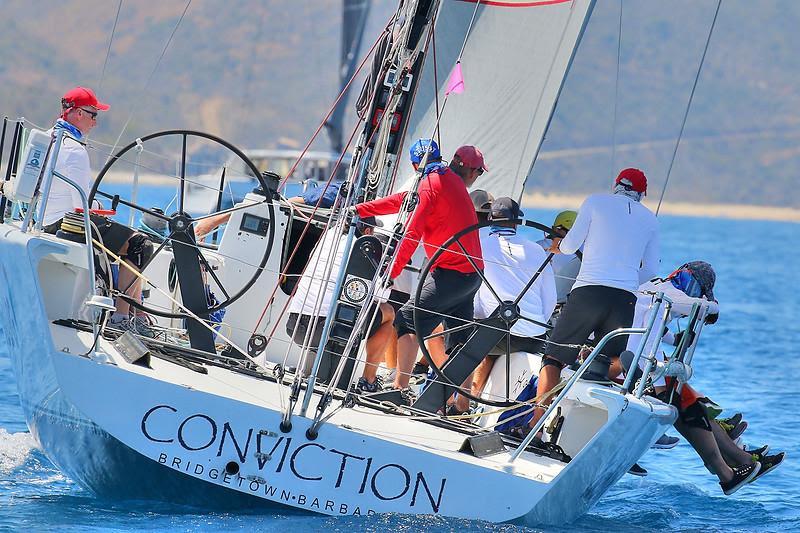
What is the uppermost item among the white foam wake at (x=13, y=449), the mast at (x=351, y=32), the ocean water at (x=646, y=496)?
the mast at (x=351, y=32)

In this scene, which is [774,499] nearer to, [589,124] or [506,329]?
[506,329]

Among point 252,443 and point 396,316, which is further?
point 396,316

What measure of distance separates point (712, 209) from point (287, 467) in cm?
8857

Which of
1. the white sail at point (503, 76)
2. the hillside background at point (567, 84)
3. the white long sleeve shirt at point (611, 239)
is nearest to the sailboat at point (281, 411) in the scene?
the white long sleeve shirt at point (611, 239)

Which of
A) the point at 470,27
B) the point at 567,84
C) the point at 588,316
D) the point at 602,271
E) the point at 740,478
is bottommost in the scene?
the point at 740,478

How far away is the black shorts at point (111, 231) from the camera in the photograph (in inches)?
238

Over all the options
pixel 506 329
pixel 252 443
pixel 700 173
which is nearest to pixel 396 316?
pixel 506 329

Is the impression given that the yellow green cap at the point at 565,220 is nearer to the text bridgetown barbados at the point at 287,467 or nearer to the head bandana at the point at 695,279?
the head bandana at the point at 695,279

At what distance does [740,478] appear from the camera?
6355 millimetres

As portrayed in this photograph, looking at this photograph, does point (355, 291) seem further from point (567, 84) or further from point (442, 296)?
point (567, 84)

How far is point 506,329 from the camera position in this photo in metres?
5.81

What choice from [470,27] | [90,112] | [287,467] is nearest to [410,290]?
[287,467]

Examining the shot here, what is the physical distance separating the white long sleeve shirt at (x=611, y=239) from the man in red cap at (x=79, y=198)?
219 centimetres

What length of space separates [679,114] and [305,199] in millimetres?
95988
